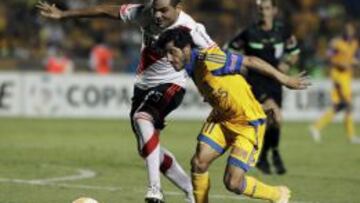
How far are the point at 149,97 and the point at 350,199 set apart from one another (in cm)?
252

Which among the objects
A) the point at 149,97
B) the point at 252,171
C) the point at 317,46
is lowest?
the point at 317,46

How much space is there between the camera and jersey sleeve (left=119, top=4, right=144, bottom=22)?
33.7ft

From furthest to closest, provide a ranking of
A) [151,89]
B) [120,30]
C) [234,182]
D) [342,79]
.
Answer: [120,30]
[342,79]
[151,89]
[234,182]

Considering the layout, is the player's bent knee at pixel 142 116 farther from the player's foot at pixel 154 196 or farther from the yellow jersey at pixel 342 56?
the yellow jersey at pixel 342 56

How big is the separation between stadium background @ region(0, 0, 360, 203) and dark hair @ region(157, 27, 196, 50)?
94.4 inches

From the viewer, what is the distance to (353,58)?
22.5 meters

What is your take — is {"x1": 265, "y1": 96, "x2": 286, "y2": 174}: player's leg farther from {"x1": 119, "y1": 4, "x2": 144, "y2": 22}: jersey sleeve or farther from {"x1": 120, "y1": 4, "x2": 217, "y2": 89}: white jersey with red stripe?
{"x1": 119, "y1": 4, "x2": 144, "y2": 22}: jersey sleeve

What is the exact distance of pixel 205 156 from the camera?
9453 millimetres

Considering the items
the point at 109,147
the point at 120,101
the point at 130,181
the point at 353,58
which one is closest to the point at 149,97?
the point at 130,181

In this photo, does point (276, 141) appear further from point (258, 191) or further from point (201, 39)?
point (201, 39)

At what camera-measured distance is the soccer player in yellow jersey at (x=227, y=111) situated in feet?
29.6

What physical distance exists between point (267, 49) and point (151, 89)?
419 centimetres

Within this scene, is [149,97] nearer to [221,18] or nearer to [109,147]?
[109,147]

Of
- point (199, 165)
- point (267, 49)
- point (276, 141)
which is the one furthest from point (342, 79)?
point (199, 165)
